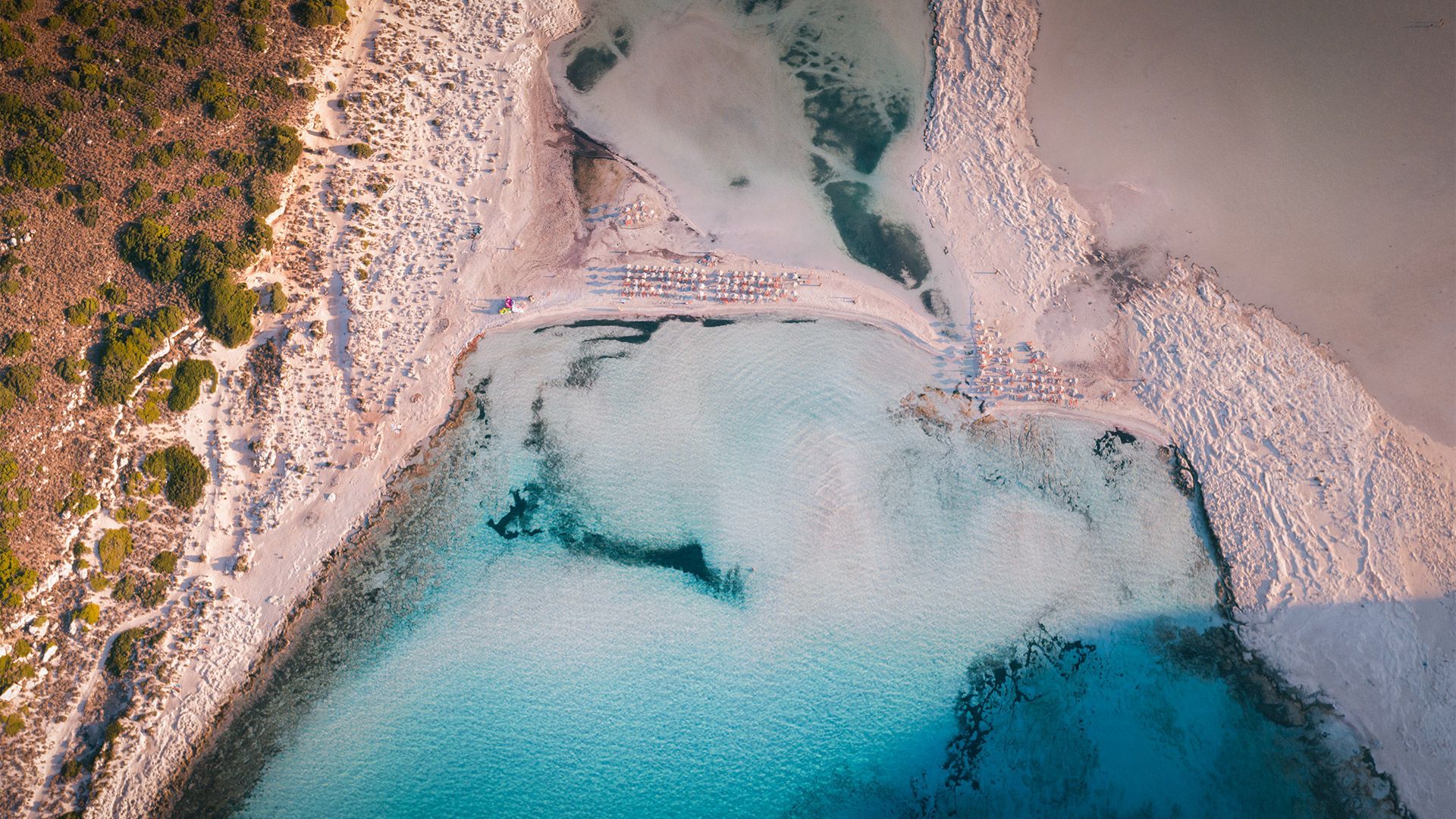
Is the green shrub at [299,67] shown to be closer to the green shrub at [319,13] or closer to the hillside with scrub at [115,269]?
the hillside with scrub at [115,269]

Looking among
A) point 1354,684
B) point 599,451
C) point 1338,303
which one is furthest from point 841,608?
point 1338,303

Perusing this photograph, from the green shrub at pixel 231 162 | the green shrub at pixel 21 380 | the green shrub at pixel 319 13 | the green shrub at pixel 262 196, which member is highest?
the green shrub at pixel 319 13

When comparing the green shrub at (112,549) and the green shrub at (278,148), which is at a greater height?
the green shrub at (278,148)

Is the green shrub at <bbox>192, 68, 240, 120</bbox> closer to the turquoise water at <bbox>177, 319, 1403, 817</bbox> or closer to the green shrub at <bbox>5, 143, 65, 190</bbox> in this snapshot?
the green shrub at <bbox>5, 143, 65, 190</bbox>

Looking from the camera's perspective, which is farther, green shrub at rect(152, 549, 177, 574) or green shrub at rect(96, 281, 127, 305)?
green shrub at rect(96, 281, 127, 305)

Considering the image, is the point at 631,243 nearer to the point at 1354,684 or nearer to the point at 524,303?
the point at 524,303

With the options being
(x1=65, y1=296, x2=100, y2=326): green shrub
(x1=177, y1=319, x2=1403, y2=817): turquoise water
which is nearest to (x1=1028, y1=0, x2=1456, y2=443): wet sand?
(x1=177, y1=319, x2=1403, y2=817): turquoise water

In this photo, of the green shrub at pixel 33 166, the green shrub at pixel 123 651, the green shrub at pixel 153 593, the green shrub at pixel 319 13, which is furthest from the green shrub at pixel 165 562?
the green shrub at pixel 319 13
